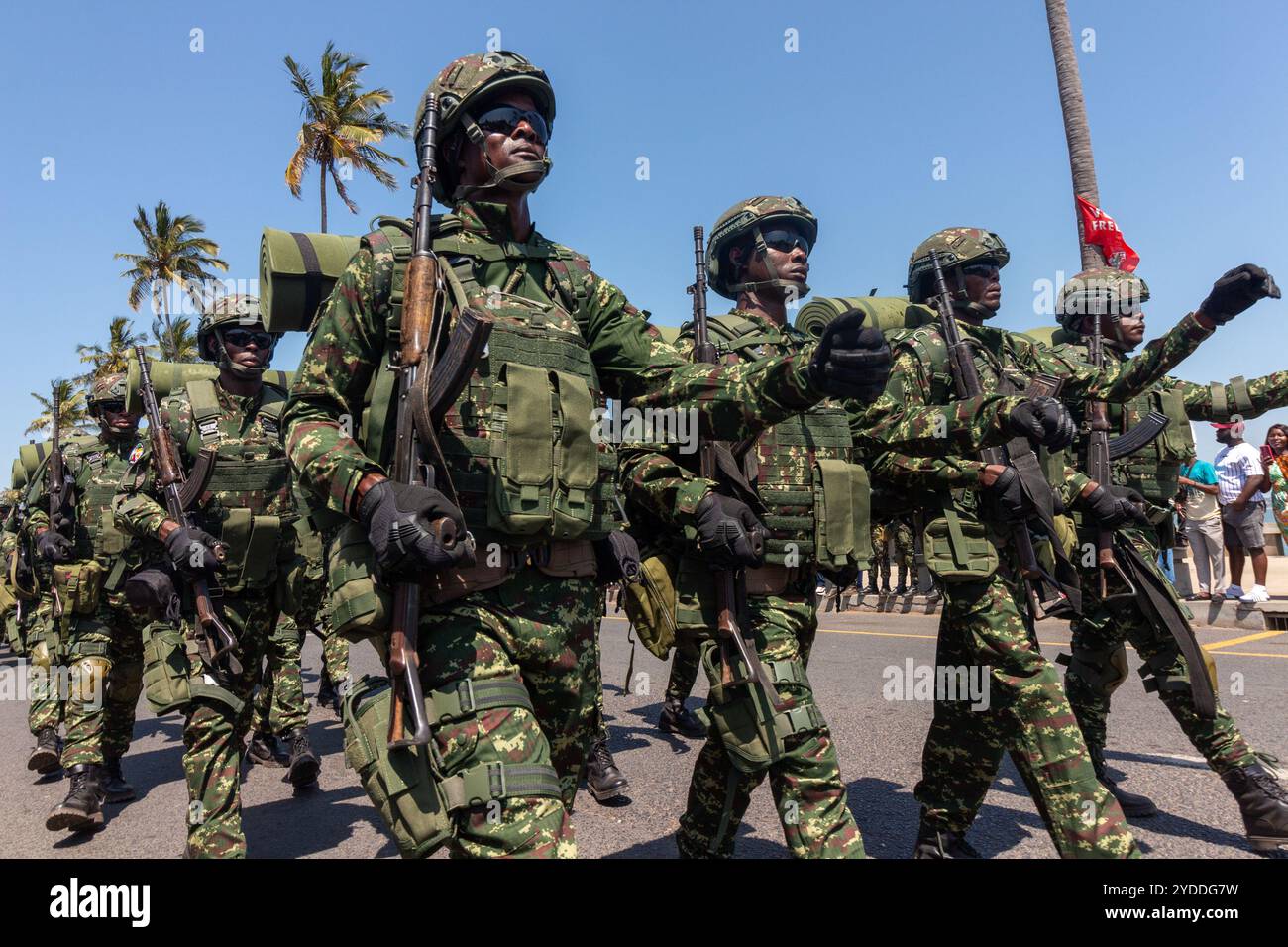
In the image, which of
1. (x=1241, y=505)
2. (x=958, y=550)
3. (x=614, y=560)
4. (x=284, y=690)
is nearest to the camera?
(x=614, y=560)

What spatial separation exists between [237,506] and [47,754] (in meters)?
3.20

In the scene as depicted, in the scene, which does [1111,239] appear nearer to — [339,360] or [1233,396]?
[1233,396]

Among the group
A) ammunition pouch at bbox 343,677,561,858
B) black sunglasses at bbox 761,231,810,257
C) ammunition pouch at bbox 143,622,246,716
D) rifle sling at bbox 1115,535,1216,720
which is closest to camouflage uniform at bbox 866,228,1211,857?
rifle sling at bbox 1115,535,1216,720

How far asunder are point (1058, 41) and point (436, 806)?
1414 centimetres

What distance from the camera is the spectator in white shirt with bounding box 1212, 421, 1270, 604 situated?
35.3 ft

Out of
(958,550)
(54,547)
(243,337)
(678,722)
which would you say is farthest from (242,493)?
(958,550)

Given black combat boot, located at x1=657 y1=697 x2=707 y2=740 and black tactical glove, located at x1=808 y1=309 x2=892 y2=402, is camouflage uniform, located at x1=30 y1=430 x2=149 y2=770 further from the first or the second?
black tactical glove, located at x1=808 y1=309 x2=892 y2=402

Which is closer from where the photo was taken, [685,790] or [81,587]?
[685,790]

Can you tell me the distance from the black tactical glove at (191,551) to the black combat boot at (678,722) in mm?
3243

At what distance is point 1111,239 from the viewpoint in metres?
7.35

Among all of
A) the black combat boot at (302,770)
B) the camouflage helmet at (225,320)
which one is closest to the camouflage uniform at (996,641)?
the camouflage helmet at (225,320)

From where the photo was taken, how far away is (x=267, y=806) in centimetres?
544
